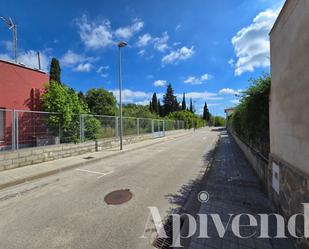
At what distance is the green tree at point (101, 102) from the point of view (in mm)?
34344

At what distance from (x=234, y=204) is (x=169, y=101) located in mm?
56946

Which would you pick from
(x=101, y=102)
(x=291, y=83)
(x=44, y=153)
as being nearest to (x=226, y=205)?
(x=291, y=83)

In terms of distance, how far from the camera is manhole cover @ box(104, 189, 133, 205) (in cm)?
442

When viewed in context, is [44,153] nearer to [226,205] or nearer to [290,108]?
[226,205]

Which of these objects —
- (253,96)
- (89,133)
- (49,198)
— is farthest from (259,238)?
(89,133)

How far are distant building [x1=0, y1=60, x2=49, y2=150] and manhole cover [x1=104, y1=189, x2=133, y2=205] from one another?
19.7 ft

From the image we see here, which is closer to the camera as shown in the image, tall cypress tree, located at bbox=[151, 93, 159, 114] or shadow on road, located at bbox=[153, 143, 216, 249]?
shadow on road, located at bbox=[153, 143, 216, 249]

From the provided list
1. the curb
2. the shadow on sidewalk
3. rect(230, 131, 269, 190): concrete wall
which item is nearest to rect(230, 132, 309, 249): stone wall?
the shadow on sidewalk

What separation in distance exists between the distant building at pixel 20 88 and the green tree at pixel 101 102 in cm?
2194

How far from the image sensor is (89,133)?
1141 cm

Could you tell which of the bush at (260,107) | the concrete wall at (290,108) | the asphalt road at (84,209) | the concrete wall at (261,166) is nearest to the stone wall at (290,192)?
the concrete wall at (290,108)

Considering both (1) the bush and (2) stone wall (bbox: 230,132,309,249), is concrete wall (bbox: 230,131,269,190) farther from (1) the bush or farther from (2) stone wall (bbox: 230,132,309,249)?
(2) stone wall (bbox: 230,132,309,249)

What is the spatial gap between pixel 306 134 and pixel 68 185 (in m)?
6.11

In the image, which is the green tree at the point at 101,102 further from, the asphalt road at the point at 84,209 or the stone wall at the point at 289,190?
the stone wall at the point at 289,190
